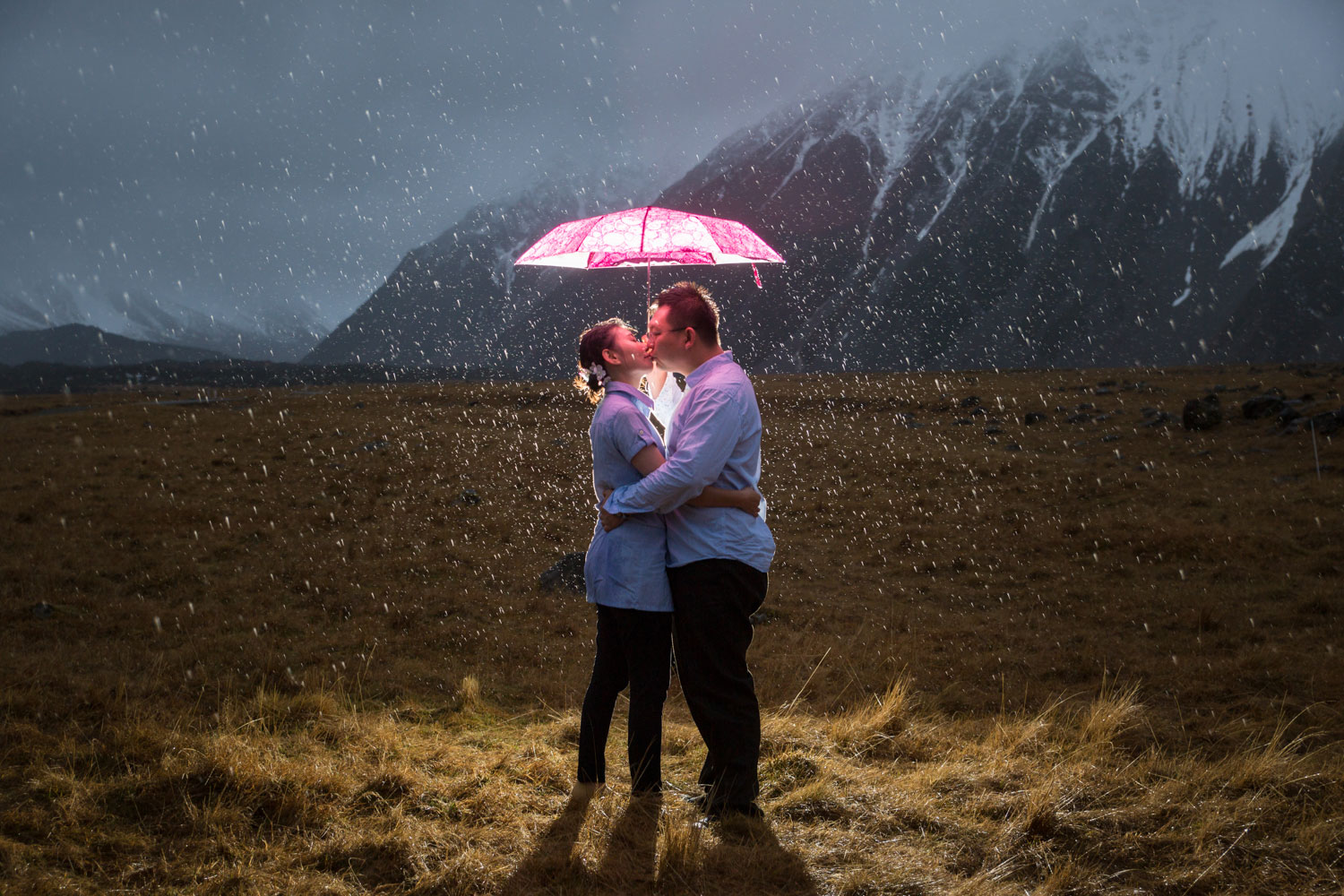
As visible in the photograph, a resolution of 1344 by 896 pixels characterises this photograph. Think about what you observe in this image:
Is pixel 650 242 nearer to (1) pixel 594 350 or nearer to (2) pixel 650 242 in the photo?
(2) pixel 650 242

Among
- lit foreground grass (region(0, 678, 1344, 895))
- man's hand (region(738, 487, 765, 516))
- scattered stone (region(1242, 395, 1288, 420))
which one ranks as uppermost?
man's hand (region(738, 487, 765, 516))

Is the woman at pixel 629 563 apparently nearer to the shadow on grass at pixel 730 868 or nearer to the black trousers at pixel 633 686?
the black trousers at pixel 633 686

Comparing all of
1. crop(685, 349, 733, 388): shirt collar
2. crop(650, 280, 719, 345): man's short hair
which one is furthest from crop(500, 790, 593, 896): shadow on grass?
crop(650, 280, 719, 345): man's short hair

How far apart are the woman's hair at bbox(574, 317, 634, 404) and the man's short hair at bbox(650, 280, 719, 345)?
222 mm

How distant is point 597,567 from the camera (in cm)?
387

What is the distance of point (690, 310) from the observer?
12.6ft

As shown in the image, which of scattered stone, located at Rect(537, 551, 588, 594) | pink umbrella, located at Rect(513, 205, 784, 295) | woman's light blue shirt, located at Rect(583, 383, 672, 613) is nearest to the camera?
woman's light blue shirt, located at Rect(583, 383, 672, 613)

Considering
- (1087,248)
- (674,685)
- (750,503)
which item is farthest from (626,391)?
(1087,248)

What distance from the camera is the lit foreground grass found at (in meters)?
3.59

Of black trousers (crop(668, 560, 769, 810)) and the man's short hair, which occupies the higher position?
the man's short hair

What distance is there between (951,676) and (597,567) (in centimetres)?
585

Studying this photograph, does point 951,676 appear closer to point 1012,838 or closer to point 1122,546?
point 1012,838

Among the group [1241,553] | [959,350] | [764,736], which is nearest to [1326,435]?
[1241,553]

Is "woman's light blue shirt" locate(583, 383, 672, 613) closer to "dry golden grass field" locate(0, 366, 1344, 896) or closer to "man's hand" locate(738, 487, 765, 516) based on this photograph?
"man's hand" locate(738, 487, 765, 516)
